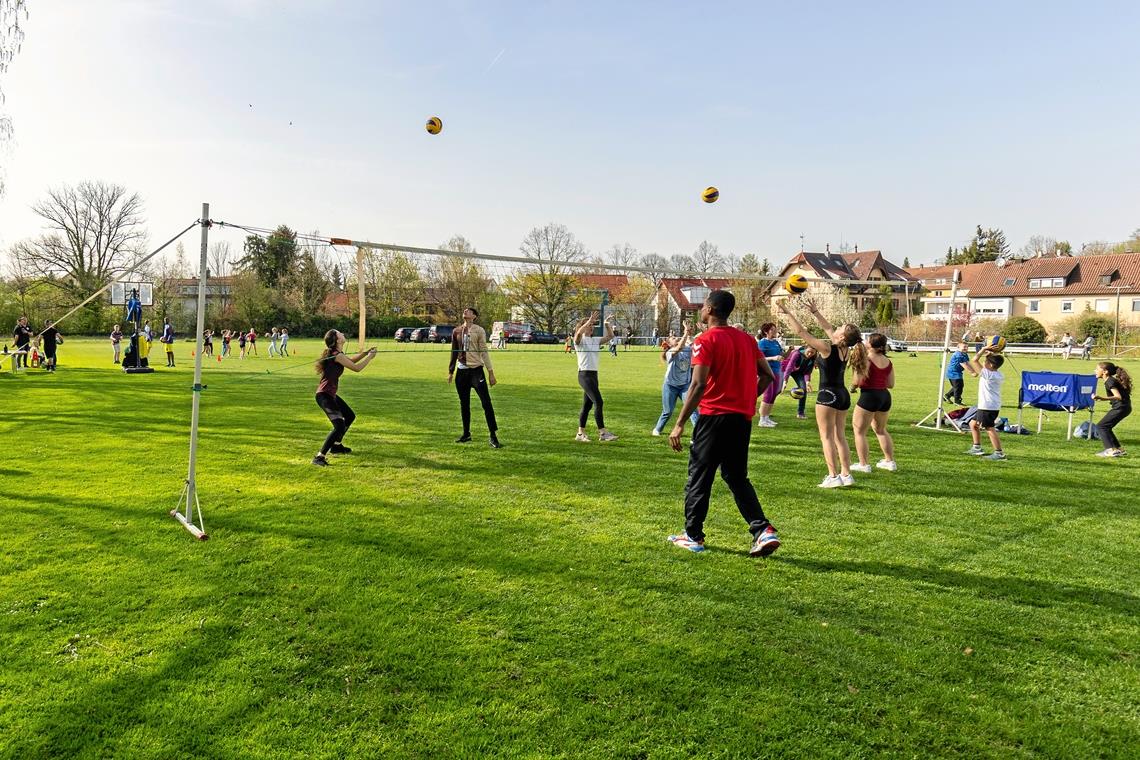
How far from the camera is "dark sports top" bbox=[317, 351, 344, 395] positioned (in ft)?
28.4

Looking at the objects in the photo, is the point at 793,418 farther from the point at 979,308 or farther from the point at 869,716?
the point at 979,308

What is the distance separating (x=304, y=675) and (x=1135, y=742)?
420 centimetres

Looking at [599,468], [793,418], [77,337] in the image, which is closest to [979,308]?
[793,418]

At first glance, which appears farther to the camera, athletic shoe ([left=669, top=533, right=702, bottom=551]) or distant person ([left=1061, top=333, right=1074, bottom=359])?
distant person ([left=1061, top=333, right=1074, bottom=359])

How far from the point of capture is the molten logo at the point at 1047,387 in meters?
→ 11.4

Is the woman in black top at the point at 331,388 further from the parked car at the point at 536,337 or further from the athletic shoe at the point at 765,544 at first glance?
the parked car at the point at 536,337

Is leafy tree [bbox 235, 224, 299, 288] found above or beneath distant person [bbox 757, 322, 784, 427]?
above

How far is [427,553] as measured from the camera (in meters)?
5.41

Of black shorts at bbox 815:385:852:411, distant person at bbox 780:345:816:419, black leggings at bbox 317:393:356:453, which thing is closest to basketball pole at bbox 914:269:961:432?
distant person at bbox 780:345:816:419

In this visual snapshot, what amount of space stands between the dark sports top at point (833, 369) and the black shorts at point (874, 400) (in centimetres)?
60

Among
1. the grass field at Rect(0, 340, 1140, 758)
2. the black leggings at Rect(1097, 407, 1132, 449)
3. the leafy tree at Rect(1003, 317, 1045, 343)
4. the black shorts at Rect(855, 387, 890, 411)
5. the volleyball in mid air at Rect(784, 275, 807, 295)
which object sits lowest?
the grass field at Rect(0, 340, 1140, 758)

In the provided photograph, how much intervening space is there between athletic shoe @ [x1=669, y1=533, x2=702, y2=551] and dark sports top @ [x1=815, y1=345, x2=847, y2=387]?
10.9ft

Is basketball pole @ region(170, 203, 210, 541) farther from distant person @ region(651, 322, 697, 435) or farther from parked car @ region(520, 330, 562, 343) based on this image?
parked car @ region(520, 330, 562, 343)

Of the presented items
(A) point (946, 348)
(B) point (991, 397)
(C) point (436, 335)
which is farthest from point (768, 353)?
(C) point (436, 335)
